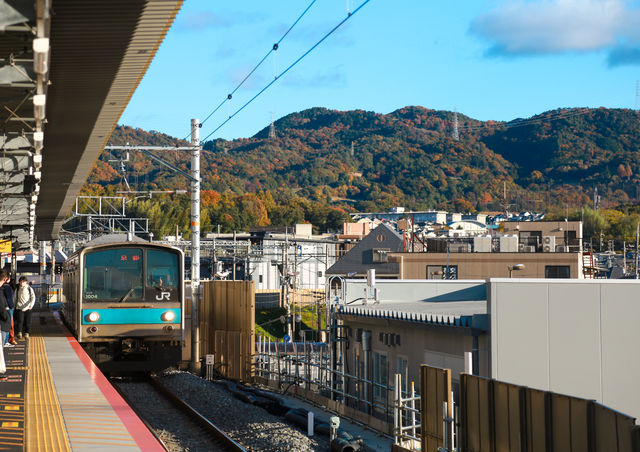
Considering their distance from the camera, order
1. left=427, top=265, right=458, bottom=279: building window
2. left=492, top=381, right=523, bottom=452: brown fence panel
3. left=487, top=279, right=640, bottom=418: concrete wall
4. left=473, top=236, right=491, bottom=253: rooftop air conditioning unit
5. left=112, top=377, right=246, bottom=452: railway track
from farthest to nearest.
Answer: left=473, top=236, right=491, bottom=253: rooftop air conditioning unit
left=427, top=265, right=458, bottom=279: building window
left=487, top=279, right=640, bottom=418: concrete wall
left=112, top=377, right=246, bottom=452: railway track
left=492, top=381, right=523, bottom=452: brown fence panel

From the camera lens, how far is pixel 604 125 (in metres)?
180

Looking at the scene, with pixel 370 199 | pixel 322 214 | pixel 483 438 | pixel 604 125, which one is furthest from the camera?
pixel 604 125

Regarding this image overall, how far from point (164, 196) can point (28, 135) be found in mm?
84077

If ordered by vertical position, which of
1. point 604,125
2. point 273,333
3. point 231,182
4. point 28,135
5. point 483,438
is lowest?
point 273,333

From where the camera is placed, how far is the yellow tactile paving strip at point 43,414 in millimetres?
7426

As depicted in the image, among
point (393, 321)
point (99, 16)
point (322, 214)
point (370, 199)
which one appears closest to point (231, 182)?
point (322, 214)

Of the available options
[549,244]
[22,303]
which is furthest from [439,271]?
[22,303]

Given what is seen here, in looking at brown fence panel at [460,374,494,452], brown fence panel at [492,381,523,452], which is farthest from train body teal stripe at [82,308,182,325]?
brown fence panel at [492,381,523,452]

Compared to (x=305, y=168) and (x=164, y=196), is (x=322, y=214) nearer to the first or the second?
(x=164, y=196)

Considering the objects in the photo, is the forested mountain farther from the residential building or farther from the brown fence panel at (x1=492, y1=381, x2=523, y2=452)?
the brown fence panel at (x1=492, y1=381, x2=523, y2=452)

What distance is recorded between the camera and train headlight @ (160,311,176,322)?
60.2 ft

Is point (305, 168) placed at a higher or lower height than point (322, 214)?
higher

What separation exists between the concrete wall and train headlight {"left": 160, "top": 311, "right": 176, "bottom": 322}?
7.28 metres

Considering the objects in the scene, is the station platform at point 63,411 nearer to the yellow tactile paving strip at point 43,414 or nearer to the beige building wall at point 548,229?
the yellow tactile paving strip at point 43,414
